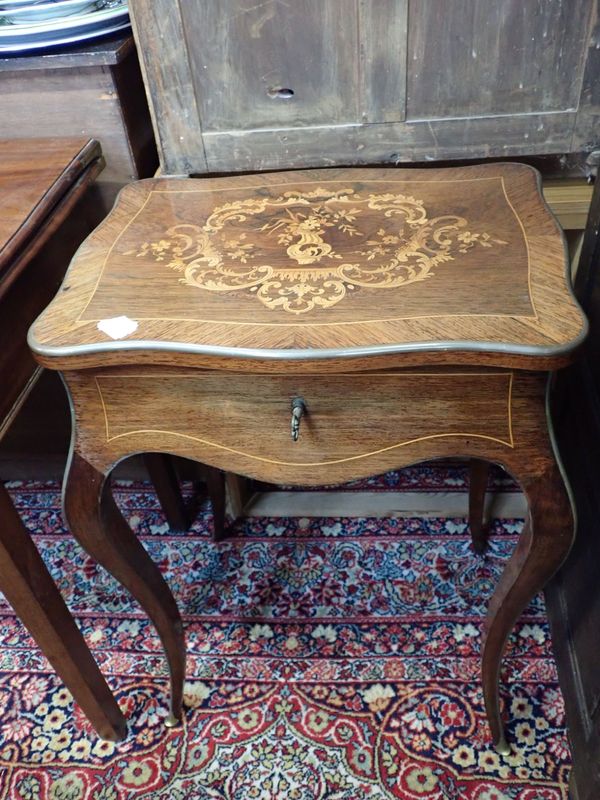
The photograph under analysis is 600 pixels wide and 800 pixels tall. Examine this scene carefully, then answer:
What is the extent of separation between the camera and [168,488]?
116 cm

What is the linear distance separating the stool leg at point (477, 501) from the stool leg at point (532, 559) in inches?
12.3

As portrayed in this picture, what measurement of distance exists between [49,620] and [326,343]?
475mm

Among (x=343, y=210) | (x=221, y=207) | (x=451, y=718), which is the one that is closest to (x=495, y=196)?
(x=343, y=210)

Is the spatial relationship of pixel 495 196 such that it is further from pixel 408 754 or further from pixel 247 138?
pixel 408 754

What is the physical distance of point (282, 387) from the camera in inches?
24.2

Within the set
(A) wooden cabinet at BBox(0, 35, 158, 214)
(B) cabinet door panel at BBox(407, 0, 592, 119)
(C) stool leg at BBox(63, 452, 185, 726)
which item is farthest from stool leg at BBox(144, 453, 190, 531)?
(B) cabinet door panel at BBox(407, 0, 592, 119)

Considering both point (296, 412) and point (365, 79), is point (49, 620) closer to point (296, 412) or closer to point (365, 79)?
point (296, 412)

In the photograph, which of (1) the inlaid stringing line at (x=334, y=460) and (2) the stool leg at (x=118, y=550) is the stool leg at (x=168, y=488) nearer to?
(2) the stool leg at (x=118, y=550)

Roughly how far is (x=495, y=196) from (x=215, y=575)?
0.74 metres

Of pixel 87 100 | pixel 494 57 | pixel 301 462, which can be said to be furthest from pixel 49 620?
pixel 494 57

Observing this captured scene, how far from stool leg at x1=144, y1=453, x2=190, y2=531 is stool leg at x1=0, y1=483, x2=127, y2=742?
329 millimetres

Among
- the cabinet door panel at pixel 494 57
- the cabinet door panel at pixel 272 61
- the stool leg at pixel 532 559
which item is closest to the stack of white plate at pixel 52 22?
the cabinet door panel at pixel 272 61

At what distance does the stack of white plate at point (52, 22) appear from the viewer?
840 millimetres

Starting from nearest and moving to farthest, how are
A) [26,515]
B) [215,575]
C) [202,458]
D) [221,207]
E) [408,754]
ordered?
[202,458]
[221,207]
[408,754]
[215,575]
[26,515]
